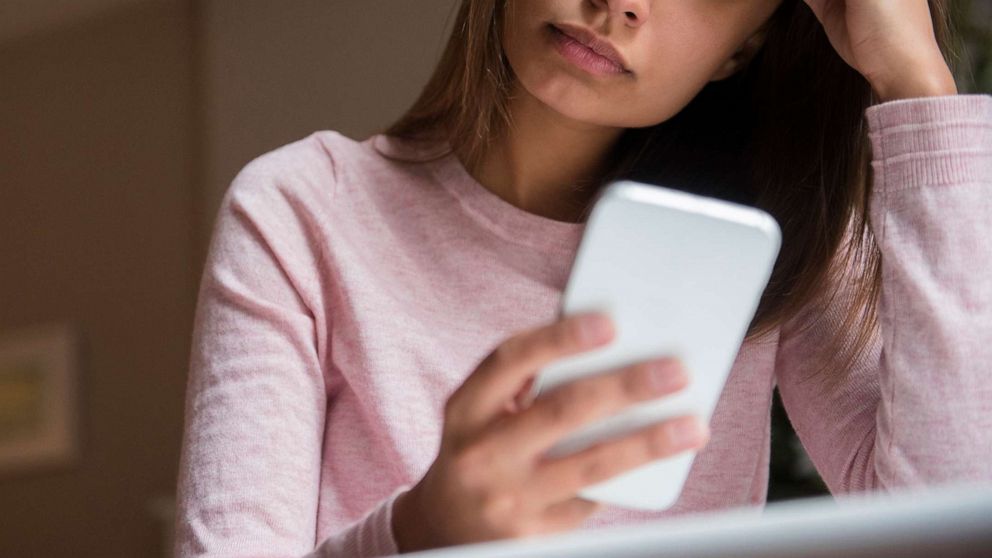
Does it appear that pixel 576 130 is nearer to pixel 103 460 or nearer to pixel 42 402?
pixel 103 460

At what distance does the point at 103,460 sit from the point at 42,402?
0.32 metres

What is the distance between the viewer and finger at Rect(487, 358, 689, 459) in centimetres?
47

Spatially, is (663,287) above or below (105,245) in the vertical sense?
above

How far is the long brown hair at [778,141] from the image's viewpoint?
91 cm

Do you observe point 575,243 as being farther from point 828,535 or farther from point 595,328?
point 828,535

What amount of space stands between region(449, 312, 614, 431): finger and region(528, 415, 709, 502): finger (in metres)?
0.04

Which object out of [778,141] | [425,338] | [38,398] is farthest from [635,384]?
[38,398]

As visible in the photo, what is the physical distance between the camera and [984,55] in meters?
1.87

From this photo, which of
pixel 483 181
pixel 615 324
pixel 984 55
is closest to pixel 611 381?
pixel 615 324

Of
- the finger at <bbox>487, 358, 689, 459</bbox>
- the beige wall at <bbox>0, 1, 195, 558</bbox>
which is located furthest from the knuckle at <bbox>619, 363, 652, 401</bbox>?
the beige wall at <bbox>0, 1, 195, 558</bbox>

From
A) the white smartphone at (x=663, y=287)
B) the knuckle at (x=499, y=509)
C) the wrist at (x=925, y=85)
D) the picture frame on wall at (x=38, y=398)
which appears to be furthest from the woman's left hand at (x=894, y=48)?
the picture frame on wall at (x=38, y=398)

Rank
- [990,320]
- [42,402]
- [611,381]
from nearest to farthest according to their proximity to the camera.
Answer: [611,381] → [990,320] → [42,402]

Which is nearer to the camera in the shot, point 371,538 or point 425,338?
point 371,538

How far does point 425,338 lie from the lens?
3.00 ft
